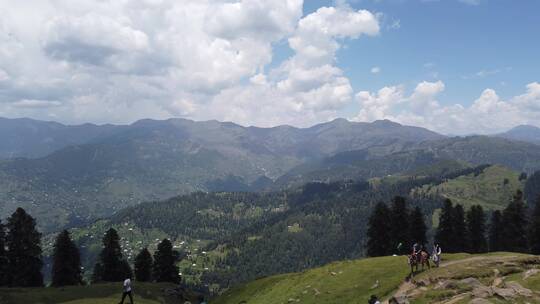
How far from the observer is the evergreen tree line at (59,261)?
102m

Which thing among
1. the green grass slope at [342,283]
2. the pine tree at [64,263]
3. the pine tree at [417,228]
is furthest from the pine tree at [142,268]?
the pine tree at [417,228]

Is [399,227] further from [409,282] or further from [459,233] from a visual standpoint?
[409,282]

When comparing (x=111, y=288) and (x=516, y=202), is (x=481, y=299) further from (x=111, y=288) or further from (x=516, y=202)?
(x=516, y=202)

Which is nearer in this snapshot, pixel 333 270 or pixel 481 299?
pixel 481 299

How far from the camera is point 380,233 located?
11125 centimetres

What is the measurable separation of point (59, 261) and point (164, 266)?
27292 mm

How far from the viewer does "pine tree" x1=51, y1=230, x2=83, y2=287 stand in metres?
109

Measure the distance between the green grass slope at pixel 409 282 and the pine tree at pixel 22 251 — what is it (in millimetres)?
61606

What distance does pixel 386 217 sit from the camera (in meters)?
111

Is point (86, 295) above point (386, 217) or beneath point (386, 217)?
beneath

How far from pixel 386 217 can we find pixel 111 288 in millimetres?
67494

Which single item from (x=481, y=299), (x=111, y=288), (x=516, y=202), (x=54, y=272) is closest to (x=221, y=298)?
(x=111, y=288)

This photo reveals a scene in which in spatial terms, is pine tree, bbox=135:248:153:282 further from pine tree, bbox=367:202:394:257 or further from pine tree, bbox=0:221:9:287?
pine tree, bbox=367:202:394:257

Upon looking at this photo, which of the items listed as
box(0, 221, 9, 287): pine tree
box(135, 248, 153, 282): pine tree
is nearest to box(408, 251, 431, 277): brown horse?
box(135, 248, 153, 282): pine tree
